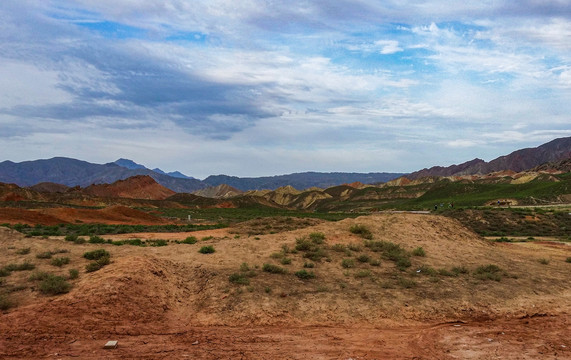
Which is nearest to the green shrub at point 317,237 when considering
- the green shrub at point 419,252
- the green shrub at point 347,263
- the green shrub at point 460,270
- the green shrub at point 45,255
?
the green shrub at point 347,263

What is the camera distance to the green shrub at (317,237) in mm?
20719

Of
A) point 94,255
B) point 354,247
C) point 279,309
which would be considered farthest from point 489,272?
point 94,255

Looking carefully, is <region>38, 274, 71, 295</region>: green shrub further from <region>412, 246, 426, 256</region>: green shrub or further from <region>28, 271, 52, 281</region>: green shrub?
<region>412, 246, 426, 256</region>: green shrub

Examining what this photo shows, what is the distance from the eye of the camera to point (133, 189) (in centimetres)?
17838

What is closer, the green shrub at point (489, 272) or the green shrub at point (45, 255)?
the green shrub at point (45, 255)

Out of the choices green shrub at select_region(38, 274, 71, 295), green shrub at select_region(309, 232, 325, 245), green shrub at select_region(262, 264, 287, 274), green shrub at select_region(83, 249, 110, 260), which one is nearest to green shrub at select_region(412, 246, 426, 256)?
green shrub at select_region(309, 232, 325, 245)

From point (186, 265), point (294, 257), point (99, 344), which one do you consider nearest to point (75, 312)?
point (99, 344)

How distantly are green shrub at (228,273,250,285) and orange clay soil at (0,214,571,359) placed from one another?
0.23 meters

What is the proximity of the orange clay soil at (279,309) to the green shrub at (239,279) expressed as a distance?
0.75 ft

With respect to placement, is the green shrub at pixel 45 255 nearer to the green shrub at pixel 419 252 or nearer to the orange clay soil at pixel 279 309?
the orange clay soil at pixel 279 309

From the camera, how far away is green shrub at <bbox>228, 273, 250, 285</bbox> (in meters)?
14.8

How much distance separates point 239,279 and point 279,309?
2605 mm

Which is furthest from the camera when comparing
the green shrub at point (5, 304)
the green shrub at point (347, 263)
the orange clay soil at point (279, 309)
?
the green shrub at point (347, 263)

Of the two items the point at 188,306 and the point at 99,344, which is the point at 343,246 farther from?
the point at 99,344
